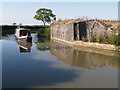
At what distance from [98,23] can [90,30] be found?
146cm

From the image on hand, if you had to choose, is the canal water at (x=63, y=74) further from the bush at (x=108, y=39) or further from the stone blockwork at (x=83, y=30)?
the stone blockwork at (x=83, y=30)

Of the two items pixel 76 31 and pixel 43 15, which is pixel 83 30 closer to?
pixel 76 31

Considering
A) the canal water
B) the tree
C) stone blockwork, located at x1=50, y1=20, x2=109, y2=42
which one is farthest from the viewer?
the tree

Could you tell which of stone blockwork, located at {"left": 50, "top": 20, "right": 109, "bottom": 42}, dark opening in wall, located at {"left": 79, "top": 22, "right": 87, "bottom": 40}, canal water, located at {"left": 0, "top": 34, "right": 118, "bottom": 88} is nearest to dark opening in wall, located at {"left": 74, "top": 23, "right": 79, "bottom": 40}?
stone blockwork, located at {"left": 50, "top": 20, "right": 109, "bottom": 42}

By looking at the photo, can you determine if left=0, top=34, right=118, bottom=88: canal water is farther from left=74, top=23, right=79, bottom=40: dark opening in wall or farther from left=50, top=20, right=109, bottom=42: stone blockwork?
left=74, top=23, right=79, bottom=40: dark opening in wall

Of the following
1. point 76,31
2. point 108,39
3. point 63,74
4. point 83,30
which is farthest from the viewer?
point 76,31

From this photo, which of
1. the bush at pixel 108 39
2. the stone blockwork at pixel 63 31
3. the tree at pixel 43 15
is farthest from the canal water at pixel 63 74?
the tree at pixel 43 15

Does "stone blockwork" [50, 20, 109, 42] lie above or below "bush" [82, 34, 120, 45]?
above

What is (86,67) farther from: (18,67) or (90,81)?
(18,67)

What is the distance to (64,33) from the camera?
2644cm

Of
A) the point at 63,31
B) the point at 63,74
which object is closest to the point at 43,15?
the point at 63,31

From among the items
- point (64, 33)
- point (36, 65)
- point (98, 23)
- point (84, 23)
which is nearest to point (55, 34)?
point (64, 33)

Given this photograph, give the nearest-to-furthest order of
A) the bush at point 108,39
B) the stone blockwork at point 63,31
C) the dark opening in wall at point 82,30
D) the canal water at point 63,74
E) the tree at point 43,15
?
the canal water at point 63,74, the bush at point 108,39, the dark opening in wall at point 82,30, the stone blockwork at point 63,31, the tree at point 43,15

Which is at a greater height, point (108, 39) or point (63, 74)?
point (108, 39)
